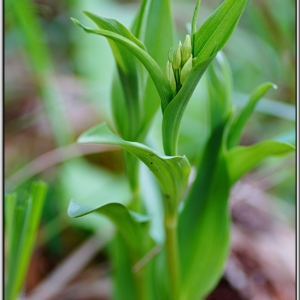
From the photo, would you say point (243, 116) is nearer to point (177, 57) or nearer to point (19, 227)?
point (177, 57)

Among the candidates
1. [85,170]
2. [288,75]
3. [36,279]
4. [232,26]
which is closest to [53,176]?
[85,170]

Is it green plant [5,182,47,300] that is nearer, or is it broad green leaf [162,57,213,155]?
broad green leaf [162,57,213,155]

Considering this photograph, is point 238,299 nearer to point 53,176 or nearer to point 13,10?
point 53,176

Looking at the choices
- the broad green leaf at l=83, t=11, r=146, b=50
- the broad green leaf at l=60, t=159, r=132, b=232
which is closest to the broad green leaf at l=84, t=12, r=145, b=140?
the broad green leaf at l=83, t=11, r=146, b=50

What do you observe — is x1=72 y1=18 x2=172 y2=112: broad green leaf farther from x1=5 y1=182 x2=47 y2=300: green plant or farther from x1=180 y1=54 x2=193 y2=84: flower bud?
x1=5 y1=182 x2=47 y2=300: green plant

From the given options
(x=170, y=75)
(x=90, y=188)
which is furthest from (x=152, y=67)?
(x=90, y=188)

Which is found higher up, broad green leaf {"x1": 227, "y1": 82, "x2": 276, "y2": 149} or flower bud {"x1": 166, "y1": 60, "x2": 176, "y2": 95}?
flower bud {"x1": 166, "y1": 60, "x2": 176, "y2": 95}

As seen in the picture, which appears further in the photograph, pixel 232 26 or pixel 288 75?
pixel 288 75

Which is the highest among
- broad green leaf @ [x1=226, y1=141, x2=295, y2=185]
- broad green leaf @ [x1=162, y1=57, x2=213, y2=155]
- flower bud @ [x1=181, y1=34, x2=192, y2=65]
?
flower bud @ [x1=181, y1=34, x2=192, y2=65]
